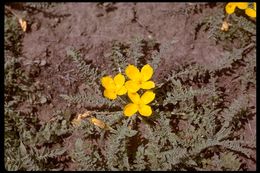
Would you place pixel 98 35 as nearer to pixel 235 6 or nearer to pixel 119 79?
pixel 119 79

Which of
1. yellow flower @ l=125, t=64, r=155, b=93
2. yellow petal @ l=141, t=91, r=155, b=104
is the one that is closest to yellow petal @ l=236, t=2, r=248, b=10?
yellow flower @ l=125, t=64, r=155, b=93

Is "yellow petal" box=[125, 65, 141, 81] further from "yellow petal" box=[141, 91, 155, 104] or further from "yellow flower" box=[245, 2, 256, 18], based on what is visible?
"yellow flower" box=[245, 2, 256, 18]

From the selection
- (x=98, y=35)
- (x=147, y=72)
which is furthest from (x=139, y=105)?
(x=98, y=35)

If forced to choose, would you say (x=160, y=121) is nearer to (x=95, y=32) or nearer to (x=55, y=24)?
(x=95, y=32)

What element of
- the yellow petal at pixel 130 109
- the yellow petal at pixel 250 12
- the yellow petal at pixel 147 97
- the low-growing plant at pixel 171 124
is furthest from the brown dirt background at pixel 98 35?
the yellow petal at pixel 130 109

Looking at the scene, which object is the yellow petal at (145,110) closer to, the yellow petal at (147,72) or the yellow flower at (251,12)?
the yellow petal at (147,72)

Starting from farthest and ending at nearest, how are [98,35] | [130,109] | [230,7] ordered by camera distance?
[98,35] → [230,7] → [130,109]

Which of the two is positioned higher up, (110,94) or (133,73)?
(133,73)

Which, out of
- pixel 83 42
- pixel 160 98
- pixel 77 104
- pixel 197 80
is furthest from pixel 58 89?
pixel 197 80
